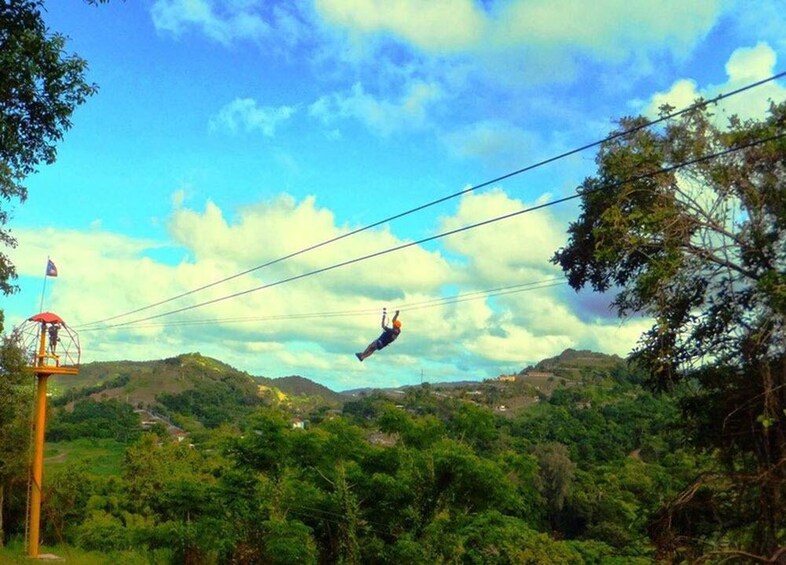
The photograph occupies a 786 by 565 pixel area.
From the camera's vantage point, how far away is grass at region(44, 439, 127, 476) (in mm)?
68162

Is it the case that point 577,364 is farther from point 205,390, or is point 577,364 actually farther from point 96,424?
point 96,424

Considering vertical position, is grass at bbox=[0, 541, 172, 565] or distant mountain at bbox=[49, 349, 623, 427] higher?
distant mountain at bbox=[49, 349, 623, 427]

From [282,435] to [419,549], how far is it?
6153 millimetres

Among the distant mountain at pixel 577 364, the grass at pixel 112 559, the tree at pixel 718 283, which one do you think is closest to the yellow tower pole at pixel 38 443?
the grass at pixel 112 559

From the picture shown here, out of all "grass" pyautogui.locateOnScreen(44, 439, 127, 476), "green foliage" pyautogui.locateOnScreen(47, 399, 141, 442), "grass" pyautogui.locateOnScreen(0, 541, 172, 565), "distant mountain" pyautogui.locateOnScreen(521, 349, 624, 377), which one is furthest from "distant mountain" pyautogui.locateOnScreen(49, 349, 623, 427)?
"grass" pyautogui.locateOnScreen(0, 541, 172, 565)

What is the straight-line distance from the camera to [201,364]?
19962 cm

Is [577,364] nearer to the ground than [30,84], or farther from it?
farther from it

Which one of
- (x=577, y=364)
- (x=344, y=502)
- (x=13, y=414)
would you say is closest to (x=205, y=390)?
(x=577, y=364)

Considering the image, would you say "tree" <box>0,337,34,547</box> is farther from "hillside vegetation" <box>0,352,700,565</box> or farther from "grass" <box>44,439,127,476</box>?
"grass" <box>44,439,127,476</box>

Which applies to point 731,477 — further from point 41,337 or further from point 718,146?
point 41,337

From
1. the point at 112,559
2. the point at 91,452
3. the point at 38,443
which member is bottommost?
the point at 112,559

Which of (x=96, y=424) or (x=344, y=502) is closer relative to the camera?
(x=344, y=502)

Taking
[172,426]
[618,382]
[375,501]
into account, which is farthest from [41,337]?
[618,382]

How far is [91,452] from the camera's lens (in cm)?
8106
